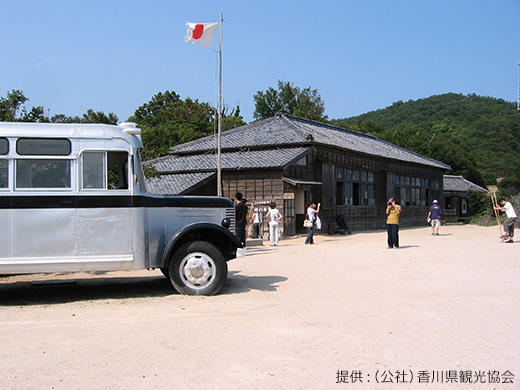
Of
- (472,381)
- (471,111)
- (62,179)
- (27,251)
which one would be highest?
(471,111)

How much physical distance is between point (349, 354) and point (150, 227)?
159 inches

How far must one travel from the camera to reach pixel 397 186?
31656mm

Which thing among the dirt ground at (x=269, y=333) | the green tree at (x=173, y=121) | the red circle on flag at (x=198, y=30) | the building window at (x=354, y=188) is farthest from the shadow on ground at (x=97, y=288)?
the green tree at (x=173, y=121)

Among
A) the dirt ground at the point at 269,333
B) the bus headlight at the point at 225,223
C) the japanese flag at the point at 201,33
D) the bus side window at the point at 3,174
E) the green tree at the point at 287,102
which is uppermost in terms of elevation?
the green tree at the point at 287,102

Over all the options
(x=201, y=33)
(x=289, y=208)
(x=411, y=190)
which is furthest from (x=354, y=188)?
(x=201, y=33)

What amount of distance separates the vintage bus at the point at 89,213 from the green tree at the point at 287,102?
56.1 m

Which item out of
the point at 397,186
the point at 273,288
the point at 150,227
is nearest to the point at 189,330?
the point at 150,227

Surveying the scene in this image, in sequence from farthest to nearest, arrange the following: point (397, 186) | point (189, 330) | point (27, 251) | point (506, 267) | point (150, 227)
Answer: point (397, 186)
point (506, 267)
point (150, 227)
point (27, 251)
point (189, 330)

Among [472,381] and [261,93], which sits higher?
[261,93]

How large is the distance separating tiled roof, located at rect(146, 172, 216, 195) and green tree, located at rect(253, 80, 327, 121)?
41.6m

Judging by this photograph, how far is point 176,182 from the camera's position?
864 inches

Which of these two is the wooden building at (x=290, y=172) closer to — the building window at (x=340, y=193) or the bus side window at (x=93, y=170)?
the building window at (x=340, y=193)

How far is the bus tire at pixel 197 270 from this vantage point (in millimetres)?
7793

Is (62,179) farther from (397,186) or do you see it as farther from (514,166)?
(514,166)
